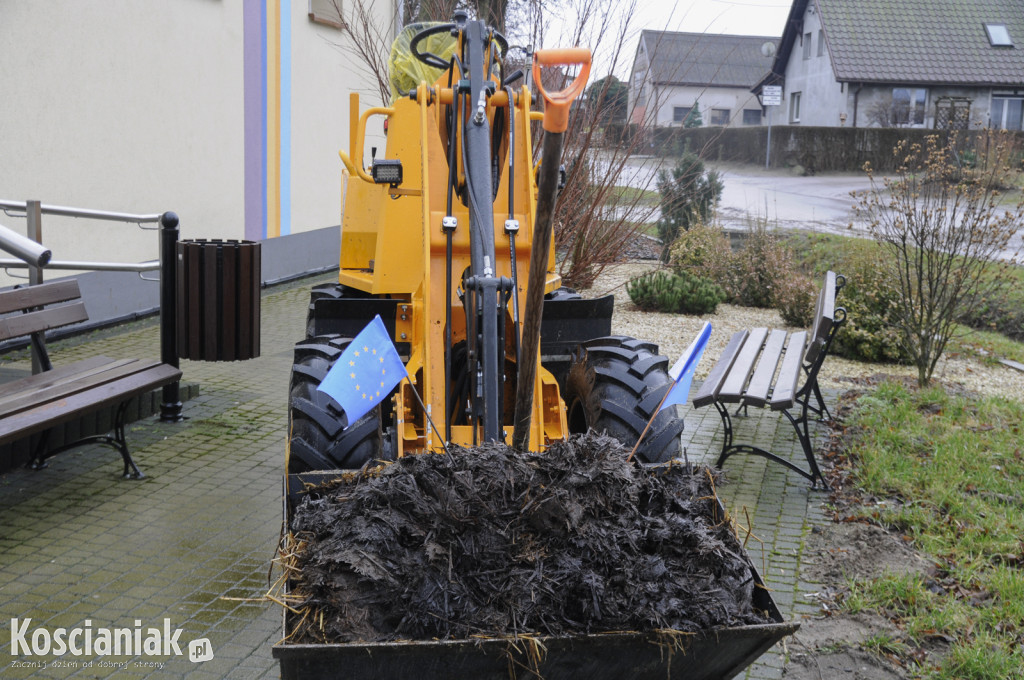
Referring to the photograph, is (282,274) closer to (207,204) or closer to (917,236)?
(207,204)

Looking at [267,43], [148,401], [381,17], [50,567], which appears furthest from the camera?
[381,17]

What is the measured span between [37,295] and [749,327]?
806cm

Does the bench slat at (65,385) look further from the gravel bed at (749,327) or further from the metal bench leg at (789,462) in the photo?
the gravel bed at (749,327)

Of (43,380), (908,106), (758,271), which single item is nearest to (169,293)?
(43,380)

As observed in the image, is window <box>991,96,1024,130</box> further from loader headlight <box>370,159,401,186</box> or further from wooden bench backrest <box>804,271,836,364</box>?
loader headlight <box>370,159,401,186</box>

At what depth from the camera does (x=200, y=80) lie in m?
12.0

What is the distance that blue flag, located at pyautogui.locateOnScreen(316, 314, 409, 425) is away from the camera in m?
3.29

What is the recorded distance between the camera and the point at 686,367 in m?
3.33

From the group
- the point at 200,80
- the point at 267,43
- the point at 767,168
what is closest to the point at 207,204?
the point at 200,80

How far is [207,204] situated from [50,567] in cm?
838

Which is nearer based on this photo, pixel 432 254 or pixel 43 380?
pixel 432 254

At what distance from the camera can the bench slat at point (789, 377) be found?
20.2 feet

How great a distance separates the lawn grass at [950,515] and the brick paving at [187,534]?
44 centimetres

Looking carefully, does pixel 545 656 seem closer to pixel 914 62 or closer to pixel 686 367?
pixel 686 367
